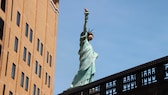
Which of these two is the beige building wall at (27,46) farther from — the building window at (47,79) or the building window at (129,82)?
the building window at (129,82)

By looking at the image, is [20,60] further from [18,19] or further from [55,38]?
[55,38]

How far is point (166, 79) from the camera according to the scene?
24797 millimetres

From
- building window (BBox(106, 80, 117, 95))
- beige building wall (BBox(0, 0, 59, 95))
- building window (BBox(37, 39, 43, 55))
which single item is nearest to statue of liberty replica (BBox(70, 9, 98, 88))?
beige building wall (BBox(0, 0, 59, 95))

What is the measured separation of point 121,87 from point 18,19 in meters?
30.8

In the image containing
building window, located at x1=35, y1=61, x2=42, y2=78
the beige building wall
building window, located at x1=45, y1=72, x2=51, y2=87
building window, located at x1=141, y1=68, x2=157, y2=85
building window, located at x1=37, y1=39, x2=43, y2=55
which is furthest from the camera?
building window, located at x1=45, y1=72, x2=51, y2=87

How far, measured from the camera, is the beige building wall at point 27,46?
2024 inches

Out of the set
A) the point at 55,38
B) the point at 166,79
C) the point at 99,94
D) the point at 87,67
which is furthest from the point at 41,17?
the point at 166,79

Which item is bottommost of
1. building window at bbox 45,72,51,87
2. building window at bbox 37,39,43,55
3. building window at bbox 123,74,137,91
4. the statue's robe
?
building window at bbox 123,74,137,91

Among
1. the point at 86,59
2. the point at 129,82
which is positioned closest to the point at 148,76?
the point at 129,82

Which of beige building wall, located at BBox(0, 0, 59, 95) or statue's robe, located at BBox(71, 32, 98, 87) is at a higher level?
statue's robe, located at BBox(71, 32, 98, 87)

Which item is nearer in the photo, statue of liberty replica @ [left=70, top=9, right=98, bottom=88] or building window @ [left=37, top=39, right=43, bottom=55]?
building window @ [left=37, top=39, right=43, bottom=55]

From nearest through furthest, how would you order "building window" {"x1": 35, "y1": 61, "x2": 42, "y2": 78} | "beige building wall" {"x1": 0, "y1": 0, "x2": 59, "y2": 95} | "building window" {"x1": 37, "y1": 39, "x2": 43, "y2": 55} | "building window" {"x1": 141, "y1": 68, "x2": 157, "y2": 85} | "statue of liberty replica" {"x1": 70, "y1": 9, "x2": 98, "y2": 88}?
"building window" {"x1": 141, "y1": 68, "x2": 157, "y2": 85} < "beige building wall" {"x1": 0, "y1": 0, "x2": 59, "y2": 95} < "building window" {"x1": 35, "y1": 61, "x2": 42, "y2": 78} < "building window" {"x1": 37, "y1": 39, "x2": 43, "y2": 55} < "statue of liberty replica" {"x1": 70, "y1": 9, "x2": 98, "y2": 88}

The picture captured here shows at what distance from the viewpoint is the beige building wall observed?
169ft

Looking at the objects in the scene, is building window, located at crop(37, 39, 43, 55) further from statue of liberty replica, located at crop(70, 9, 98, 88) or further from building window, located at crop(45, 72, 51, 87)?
statue of liberty replica, located at crop(70, 9, 98, 88)
